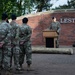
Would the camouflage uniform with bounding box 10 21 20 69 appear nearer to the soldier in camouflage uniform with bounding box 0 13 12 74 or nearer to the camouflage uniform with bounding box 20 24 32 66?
the camouflage uniform with bounding box 20 24 32 66

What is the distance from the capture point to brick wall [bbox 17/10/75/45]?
105 feet

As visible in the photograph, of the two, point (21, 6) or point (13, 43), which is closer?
point (13, 43)

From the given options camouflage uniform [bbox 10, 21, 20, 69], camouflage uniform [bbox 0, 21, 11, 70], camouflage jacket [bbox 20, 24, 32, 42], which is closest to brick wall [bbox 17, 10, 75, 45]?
camouflage jacket [bbox 20, 24, 32, 42]

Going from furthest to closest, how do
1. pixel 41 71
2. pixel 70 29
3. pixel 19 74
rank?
pixel 70 29 < pixel 41 71 < pixel 19 74

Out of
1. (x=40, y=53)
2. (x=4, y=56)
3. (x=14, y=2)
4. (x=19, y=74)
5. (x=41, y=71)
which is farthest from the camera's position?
(x=14, y=2)

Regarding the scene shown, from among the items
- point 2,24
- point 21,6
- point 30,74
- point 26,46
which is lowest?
point 30,74

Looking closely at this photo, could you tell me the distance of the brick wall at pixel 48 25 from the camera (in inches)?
1256

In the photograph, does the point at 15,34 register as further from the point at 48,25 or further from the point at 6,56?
the point at 48,25

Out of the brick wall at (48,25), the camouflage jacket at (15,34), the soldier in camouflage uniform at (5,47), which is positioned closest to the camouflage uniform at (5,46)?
the soldier in camouflage uniform at (5,47)

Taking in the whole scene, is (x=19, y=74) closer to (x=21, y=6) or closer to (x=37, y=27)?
(x=37, y=27)

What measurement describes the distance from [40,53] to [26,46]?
809cm

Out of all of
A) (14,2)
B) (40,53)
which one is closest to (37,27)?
(40,53)

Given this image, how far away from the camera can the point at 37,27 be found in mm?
32594

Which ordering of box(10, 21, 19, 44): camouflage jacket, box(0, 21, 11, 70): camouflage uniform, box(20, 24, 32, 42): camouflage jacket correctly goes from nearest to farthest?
box(0, 21, 11, 70): camouflage uniform
box(10, 21, 19, 44): camouflage jacket
box(20, 24, 32, 42): camouflage jacket
